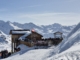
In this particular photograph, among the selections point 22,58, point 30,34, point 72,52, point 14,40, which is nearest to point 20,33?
point 14,40

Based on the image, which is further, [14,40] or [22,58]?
[14,40]

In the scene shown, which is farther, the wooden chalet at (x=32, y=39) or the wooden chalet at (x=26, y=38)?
the wooden chalet at (x=26, y=38)

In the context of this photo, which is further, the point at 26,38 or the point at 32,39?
the point at 32,39

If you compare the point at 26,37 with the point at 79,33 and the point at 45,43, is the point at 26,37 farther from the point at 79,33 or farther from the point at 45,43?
the point at 79,33

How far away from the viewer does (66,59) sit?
12.7m

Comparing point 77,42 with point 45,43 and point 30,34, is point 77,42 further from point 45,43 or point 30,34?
point 30,34

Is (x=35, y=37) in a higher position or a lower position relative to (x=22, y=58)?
higher

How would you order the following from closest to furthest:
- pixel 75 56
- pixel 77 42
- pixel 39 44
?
pixel 75 56 < pixel 77 42 < pixel 39 44

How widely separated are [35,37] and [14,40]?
16.8ft

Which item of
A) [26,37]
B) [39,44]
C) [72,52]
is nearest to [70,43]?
[72,52]

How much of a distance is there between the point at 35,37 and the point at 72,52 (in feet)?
82.1

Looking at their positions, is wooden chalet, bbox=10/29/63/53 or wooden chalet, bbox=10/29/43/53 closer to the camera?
wooden chalet, bbox=10/29/63/53

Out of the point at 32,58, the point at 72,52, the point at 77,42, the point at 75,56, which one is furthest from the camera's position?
the point at 32,58

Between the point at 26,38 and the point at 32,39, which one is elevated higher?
the point at 26,38
